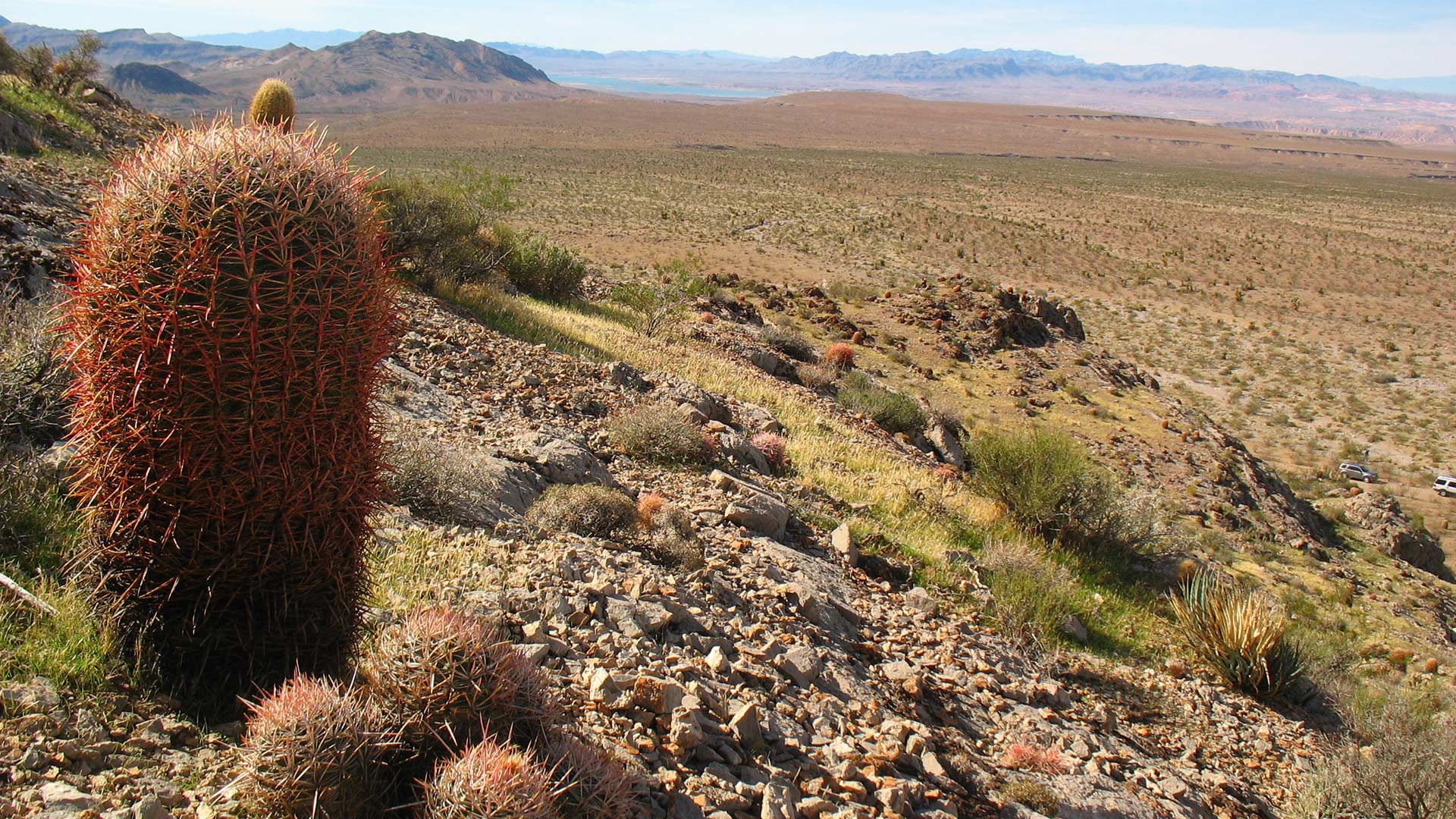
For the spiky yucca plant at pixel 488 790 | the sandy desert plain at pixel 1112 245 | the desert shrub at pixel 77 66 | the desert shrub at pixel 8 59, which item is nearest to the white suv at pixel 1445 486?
the sandy desert plain at pixel 1112 245

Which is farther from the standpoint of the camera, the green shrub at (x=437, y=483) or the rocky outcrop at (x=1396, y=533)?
the rocky outcrop at (x=1396, y=533)

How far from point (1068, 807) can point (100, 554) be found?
4528mm

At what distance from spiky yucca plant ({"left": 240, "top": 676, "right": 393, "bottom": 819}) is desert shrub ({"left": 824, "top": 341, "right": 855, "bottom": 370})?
14.2 meters

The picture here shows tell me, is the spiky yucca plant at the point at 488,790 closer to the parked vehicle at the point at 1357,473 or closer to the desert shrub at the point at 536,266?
the desert shrub at the point at 536,266

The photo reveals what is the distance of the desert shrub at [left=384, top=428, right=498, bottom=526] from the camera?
550 centimetres

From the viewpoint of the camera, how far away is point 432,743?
9.10ft

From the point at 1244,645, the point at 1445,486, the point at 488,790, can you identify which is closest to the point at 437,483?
the point at 488,790

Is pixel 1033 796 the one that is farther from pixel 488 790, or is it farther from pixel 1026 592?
pixel 488 790

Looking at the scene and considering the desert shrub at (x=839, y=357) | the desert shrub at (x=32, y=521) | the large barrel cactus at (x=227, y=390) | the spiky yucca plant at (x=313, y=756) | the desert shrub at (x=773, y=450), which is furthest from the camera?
the desert shrub at (x=839, y=357)

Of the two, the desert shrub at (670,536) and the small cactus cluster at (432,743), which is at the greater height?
the small cactus cluster at (432,743)

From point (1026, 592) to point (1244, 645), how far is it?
1857mm

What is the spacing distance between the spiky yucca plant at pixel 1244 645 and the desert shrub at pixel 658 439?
4713 millimetres

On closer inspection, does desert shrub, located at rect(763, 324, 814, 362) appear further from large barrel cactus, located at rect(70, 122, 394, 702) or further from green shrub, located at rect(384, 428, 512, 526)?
large barrel cactus, located at rect(70, 122, 394, 702)

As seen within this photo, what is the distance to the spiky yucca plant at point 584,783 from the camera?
279 centimetres
